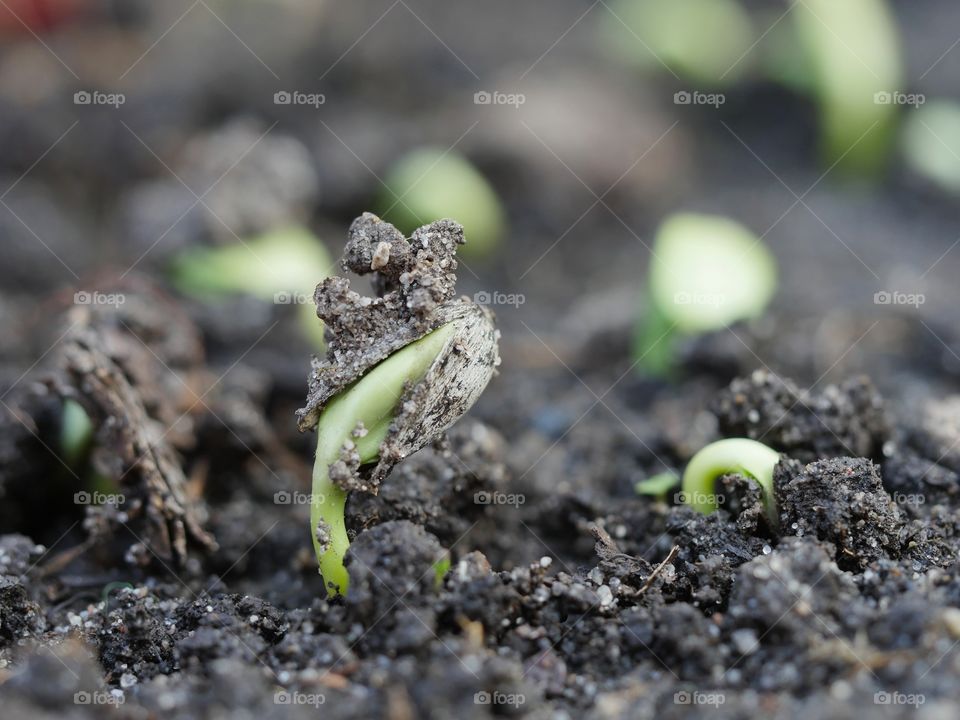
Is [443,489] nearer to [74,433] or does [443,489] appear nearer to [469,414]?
[469,414]

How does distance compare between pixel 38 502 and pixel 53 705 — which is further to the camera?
pixel 38 502

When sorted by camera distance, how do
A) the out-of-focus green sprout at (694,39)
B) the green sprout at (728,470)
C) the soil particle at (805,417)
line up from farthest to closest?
the out-of-focus green sprout at (694,39) < the soil particle at (805,417) < the green sprout at (728,470)

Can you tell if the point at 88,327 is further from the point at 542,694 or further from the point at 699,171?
the point at 699,171

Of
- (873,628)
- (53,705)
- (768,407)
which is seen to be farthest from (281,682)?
(768,407)

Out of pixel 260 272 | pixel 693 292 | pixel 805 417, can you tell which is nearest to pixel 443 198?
pixel 260 272

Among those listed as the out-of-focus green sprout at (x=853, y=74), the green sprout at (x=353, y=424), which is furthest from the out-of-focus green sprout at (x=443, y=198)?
the green sprout at (x=353, y=424)

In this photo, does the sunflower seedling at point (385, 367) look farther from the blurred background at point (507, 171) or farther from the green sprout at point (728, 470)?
the blurred background at point (507, 171)

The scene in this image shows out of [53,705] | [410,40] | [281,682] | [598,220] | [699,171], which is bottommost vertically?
[53,705]

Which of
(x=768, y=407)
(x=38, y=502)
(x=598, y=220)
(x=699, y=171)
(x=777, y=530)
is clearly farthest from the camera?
(x=699, y=171)
